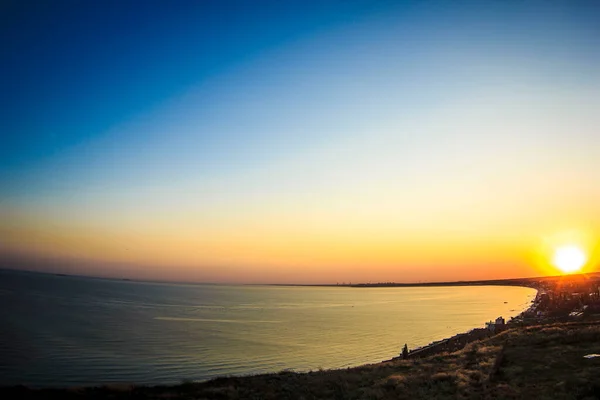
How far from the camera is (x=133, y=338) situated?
199 feet

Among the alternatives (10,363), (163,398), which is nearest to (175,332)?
(10,363)

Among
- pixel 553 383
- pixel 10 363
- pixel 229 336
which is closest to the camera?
pixel 553 383

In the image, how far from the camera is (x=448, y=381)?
24.3 m

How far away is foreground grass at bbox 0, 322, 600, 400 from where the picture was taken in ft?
68.5

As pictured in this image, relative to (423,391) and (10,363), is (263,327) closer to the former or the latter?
(10,363)

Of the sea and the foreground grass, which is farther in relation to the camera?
the sea

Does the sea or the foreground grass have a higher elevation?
the foreground grass

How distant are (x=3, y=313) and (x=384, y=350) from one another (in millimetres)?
76888

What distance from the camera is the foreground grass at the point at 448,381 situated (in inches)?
822

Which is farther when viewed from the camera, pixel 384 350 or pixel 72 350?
pixel 384 350

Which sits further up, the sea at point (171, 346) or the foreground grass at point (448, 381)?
the foreground grass at point (448, 381)

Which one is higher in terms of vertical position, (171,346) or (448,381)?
(448,381)

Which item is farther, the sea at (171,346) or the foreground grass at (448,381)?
the sea at (171,346)

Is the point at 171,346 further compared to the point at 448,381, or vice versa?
the point at 171,346
